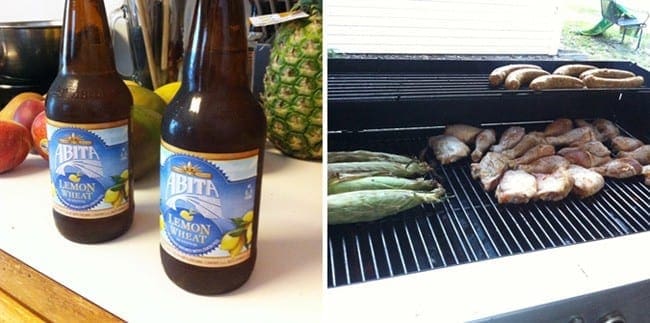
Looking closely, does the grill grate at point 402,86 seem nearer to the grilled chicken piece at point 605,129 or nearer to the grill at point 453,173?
the grill at point 453,173

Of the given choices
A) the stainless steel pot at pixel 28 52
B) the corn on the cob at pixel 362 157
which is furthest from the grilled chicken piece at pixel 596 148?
the stainless steel pot at pixel 28 52

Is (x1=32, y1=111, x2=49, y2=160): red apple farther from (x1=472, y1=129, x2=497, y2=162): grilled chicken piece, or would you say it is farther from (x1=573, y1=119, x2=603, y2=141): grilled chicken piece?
(x1=573, y1=119, x2=603, y2=141): grilled chicken piece

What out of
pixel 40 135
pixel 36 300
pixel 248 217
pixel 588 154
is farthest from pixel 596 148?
pixel 40 135

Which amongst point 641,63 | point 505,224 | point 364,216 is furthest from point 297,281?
point 641,63

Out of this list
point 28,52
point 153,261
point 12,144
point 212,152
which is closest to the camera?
point 212,152

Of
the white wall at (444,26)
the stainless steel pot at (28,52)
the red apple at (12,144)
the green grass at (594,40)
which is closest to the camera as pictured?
the white wall at (444,26)

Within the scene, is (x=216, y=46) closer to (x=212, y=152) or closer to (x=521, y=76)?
(x=212, y=152)
